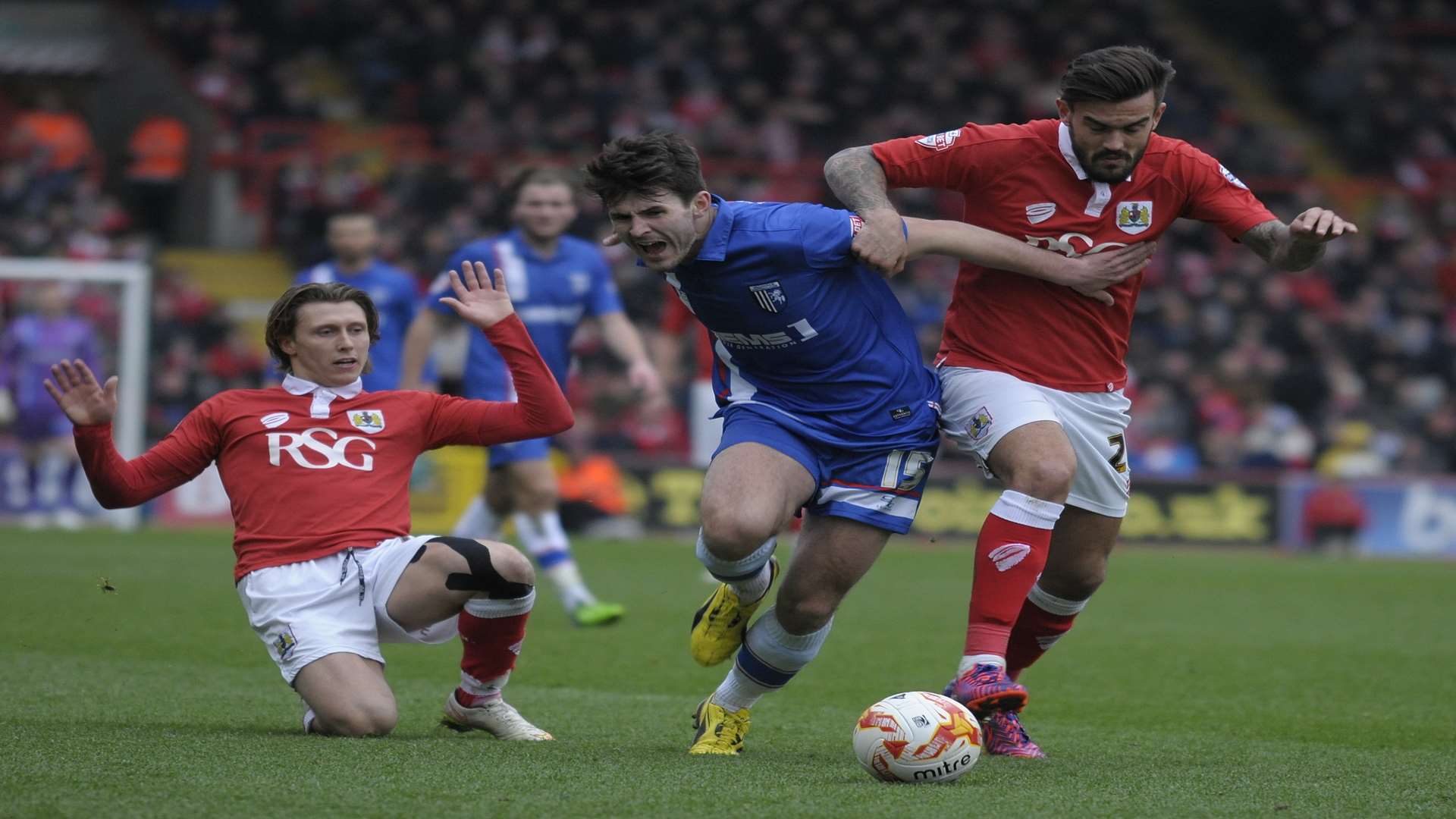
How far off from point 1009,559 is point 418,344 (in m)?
4.47

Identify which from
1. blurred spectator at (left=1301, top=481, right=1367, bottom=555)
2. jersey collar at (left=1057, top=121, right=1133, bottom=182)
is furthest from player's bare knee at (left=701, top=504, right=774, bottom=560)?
blurred spectator at (left=1301, top=481, right=1367, bottom=555)

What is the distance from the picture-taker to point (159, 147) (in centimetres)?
1952

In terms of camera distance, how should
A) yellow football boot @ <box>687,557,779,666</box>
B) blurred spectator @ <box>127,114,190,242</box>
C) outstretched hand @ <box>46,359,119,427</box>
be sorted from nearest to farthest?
1. outstretched hand @ <box>46,359,119,427</box>
2. yellow football boot @ <box>687,557,779,666</box>
3. blurred spectator @ <box>127,114,190,242</box>

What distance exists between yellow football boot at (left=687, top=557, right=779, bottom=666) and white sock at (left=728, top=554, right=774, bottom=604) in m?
0.02

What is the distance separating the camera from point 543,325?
344 inches

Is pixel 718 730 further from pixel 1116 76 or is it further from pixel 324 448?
pixel 1116 76

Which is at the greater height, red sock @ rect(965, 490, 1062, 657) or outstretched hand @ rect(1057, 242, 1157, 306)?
outstretched hand @ rect(1057, 242, 1157, 306)

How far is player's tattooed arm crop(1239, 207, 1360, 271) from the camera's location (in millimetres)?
4941

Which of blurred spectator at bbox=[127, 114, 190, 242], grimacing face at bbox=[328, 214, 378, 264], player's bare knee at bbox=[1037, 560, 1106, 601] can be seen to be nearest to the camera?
player's bare knee at bbox=[1037, 560, 1106, 601]

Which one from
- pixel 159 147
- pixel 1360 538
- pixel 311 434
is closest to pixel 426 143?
pixel 159 147

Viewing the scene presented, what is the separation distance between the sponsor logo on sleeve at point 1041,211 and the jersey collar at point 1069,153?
120 millimetres

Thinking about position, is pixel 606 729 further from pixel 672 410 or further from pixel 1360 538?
pixel 1360 538

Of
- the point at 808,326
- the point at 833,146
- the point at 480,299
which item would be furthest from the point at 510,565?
the point at 833,146

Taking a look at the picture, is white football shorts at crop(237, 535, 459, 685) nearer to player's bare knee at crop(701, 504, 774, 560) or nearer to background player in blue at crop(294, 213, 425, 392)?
player's bare knee at crop(701, 504, 774, 560)
